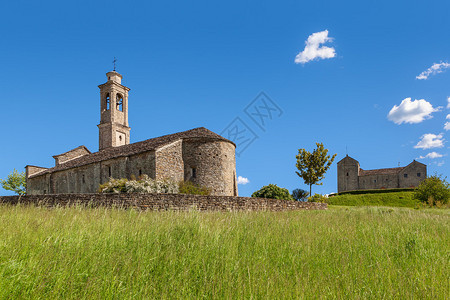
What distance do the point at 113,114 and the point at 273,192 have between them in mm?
26115

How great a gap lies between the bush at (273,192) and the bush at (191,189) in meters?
5.62

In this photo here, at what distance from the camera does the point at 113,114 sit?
39.9 m

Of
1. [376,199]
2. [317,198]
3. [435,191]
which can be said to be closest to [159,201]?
[317,198]

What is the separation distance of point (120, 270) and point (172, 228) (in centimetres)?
185

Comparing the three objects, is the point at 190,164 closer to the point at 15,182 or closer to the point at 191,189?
the point at 191,189

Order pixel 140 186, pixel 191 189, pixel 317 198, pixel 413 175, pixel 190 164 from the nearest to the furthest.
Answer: pixel 140 186 → pixel 191 189 → pixel 190 164 → pixel 317 198 → pixel 413 175

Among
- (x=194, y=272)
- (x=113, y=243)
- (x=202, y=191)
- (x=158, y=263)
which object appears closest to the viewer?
(x=194, y=272)

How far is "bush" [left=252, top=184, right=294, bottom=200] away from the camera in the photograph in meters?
26.5

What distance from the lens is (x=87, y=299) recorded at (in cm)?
299

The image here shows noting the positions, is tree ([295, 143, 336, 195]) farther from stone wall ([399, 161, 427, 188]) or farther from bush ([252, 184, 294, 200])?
stone wall ([399, 161, 427, 188])

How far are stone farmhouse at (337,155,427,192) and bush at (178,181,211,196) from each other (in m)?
41.5

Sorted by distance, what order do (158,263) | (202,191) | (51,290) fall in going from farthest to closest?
(202,191) < (158,263) < (51,290)

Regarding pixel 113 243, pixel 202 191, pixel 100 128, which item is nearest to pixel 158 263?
pixel 113 243

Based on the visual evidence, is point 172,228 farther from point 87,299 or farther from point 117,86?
point 117,86
